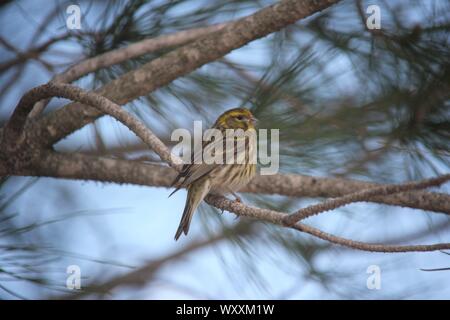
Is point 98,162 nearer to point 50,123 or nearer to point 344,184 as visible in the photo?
point 50,123

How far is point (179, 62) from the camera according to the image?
2.48 meters

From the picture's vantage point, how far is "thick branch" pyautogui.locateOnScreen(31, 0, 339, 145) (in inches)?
90.1

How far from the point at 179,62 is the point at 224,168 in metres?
0.42

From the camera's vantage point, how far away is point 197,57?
246cm

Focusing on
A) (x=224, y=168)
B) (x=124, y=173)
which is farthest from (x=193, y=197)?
(x=124, y=173)

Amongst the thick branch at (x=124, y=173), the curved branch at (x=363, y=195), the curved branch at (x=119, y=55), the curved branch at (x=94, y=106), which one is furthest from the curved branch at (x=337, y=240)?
the curved branch at (x=119, y=55)

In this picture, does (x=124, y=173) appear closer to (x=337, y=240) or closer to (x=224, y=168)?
(x=224, y=168)

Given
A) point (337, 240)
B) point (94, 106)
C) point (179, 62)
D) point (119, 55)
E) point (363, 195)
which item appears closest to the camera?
point (363, 195)

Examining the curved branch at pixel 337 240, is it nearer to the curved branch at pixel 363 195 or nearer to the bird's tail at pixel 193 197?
the curved branch at pixel 363 195

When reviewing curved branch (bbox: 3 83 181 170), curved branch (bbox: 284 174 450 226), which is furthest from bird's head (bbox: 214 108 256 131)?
curved branch (bbox: 284 174 450 226)

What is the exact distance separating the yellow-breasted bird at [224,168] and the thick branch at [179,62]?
11.4 inches

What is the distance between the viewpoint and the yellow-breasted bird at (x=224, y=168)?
2428 millimetres

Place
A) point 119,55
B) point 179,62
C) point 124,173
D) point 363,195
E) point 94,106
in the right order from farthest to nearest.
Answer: point 119,55 < point 124,173 < point 179,62 < point 94,106 < point 363,195
